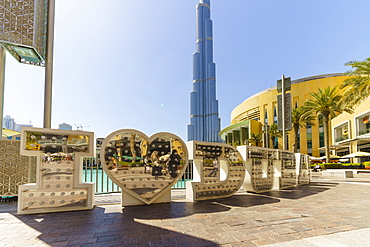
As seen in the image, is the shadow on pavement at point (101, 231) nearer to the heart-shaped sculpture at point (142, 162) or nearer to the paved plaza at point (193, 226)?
the paved plaza at point (193, 226)

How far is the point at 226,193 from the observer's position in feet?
26.9

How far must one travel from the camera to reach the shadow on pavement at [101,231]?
3.65 metres

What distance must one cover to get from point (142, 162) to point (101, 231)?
8.38ft

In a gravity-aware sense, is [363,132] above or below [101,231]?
above

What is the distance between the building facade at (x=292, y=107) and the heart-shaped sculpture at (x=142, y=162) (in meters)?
34.1

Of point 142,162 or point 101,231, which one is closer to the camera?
point 101,231

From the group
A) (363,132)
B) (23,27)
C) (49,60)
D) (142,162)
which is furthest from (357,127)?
(23,27)

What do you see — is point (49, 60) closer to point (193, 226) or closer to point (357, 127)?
point (193, 226)

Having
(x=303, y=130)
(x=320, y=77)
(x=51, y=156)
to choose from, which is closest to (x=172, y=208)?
(x=51, y=156)

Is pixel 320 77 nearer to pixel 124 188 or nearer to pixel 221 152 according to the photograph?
pixel 221 152

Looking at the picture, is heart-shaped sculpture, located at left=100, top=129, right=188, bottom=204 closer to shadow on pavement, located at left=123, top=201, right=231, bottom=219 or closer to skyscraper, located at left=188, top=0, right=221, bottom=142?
shadow on pavement, located at left=123, top=201, right=231, bottom=219

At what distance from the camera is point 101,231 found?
Result: 164 inches

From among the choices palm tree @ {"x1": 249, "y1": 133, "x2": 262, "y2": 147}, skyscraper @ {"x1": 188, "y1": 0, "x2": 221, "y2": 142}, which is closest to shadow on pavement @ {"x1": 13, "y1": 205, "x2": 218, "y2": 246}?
palm tree @ {"x1": 249, "y1": 133, "x2": 262, "y2": 147}

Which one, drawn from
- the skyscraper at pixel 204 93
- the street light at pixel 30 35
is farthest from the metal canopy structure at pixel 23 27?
the skyscraper at pixel 204 93
